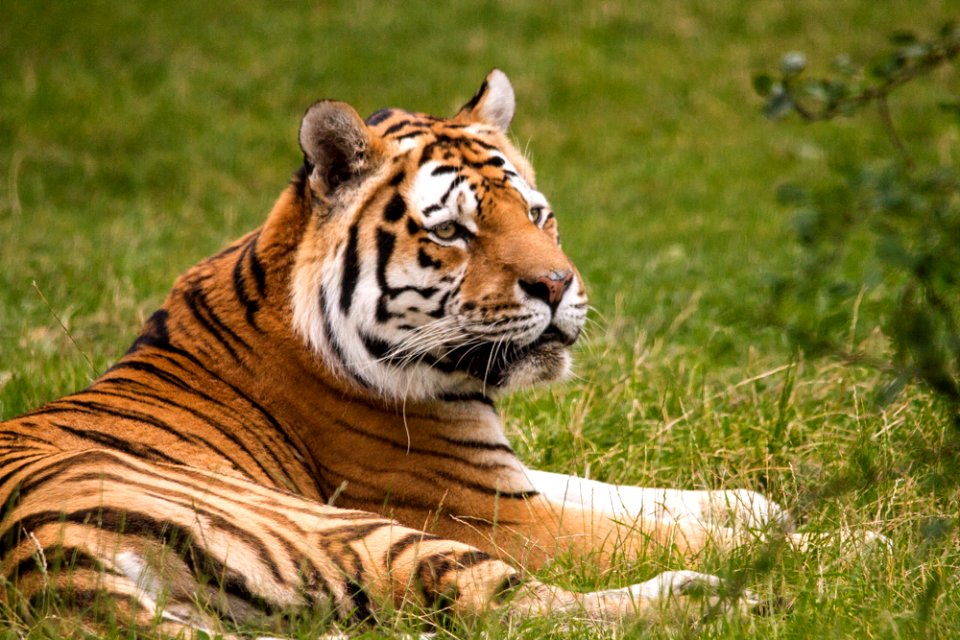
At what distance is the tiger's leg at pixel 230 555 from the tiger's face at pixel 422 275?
2.07 feet

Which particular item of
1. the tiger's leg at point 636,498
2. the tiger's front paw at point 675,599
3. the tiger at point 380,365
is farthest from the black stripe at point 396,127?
the tiger's front paw at point 675,599

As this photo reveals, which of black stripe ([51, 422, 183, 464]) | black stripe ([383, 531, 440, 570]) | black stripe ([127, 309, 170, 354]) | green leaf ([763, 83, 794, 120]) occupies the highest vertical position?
green leaf ([763, 83, 794, 120])

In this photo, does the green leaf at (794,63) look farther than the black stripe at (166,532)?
No

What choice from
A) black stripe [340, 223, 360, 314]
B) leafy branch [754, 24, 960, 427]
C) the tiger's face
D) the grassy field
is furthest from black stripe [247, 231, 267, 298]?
leafy branch [754, 24, 960, 427]

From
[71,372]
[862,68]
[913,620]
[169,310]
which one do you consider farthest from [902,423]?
[71,372]

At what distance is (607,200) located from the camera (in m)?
10.5

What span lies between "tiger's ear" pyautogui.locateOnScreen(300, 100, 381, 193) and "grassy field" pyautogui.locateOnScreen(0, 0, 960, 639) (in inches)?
25.2

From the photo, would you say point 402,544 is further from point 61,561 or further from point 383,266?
point 383,266

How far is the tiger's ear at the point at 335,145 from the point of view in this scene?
139 inches

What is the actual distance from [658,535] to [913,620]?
0.89 m

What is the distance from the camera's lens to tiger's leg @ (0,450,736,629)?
2652mm

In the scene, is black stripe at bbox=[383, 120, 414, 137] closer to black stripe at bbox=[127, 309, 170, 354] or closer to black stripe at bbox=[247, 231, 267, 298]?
black stripe at bbox=[247, 231, 267, 298]

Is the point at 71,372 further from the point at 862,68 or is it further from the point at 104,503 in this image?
the point at 862,68

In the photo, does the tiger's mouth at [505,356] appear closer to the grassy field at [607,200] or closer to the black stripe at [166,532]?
the grassy field at [607,200]
